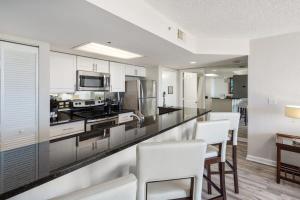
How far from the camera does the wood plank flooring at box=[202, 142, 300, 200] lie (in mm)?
2271

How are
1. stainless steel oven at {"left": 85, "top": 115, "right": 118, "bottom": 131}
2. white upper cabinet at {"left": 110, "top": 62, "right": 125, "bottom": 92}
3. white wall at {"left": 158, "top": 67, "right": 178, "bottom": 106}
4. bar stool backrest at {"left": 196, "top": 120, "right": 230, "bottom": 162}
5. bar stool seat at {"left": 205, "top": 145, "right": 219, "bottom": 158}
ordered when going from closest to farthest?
bar stool backrest at {"left": 196, "top": 120, "right": 230, "bottom": 162}, bar stool seat at {"left": 205, "top": 145, "right": 219, "bottom": 158}, stainless steel oven at {"left": 85, "top": 115, "right": 118, "bottom": 131}, white upper cabinet at {"left": 110, "top": 62, "right": 125, "bottom": 92}, white wall at {"left": 158, "top": 67, "right": 178, "bottom": 106}

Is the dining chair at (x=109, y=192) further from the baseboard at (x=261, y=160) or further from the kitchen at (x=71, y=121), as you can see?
the baseboard at (x=261, y=160)

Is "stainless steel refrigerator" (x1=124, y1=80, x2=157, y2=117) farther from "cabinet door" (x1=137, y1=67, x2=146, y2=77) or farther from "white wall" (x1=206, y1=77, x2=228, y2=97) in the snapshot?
"white wall" (x1=206, y1=77, x2=228, y2=97)

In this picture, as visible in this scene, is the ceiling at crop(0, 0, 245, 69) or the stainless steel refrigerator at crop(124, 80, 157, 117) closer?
the ceiling at crop(0, 0, 245, 69)

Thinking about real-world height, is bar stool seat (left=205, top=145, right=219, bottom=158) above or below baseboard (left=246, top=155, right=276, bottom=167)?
above

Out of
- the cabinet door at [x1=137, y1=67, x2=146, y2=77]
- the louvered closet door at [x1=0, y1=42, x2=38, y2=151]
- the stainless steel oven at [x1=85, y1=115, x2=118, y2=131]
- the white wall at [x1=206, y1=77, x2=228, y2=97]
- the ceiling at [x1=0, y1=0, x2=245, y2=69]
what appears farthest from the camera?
the white wall at [x1=206, y1=77, x2=228, y2=97]

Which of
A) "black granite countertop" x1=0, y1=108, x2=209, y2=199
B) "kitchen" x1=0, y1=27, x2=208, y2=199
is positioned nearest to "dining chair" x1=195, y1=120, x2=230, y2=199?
"kitchen" x1=0, y1=27, x2=208, y2=199

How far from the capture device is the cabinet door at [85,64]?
3.31 meters

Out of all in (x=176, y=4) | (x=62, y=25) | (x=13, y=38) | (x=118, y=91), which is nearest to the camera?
(x=62, y=25)

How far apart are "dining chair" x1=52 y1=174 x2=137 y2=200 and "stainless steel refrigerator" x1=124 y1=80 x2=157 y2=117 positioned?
3.48 metres

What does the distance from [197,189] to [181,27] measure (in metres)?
2.34

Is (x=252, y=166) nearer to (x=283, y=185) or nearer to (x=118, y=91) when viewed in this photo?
(x=283, y=185)

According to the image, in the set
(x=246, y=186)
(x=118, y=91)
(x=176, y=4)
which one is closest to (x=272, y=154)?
(x=246, y=186)

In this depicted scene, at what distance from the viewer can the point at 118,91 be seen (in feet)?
13.6
